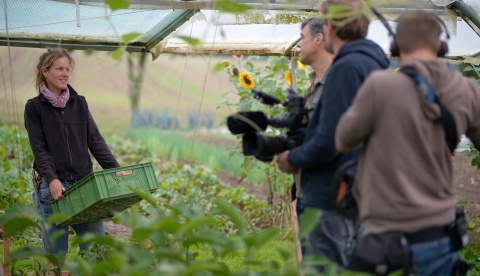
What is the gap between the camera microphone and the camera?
3385 millimetres

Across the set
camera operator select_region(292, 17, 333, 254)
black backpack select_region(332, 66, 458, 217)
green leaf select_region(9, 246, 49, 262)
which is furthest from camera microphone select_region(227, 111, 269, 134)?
green leaf select_region(9, 246, 49, 262)

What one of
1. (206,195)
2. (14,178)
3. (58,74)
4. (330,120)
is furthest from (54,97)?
(206,195)

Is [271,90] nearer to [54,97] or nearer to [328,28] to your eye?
[54,97]

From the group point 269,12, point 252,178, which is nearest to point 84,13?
point 269,12

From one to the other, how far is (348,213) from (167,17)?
2.82 m

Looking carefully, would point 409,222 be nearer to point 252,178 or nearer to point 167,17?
point 167,17

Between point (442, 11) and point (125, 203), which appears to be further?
point (442, 11)

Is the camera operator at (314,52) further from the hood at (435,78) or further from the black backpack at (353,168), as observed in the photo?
the hood at (435,78)

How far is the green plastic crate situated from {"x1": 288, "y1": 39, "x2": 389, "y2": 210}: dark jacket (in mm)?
1257

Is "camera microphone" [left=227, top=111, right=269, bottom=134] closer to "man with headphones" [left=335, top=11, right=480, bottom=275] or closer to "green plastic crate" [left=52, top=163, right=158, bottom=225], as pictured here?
"man with headphones" [left=335, top=11, right=480, bottom=275]

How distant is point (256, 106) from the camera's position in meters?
6.76

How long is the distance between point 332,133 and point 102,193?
1.63 metres

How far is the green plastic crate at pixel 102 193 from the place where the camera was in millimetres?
4309

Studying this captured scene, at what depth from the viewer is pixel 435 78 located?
9.14ft
